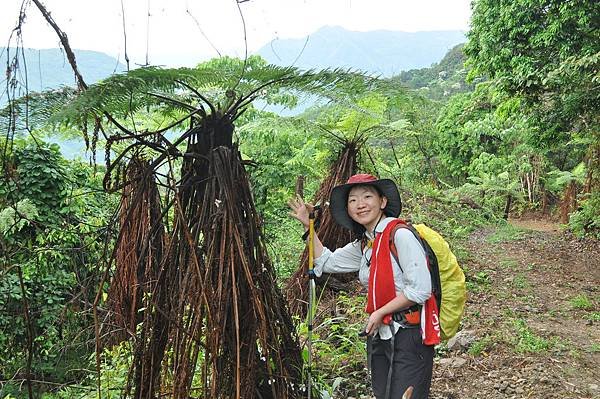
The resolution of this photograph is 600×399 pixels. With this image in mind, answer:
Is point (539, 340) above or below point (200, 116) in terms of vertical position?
below

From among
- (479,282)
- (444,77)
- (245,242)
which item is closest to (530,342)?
(479,282)

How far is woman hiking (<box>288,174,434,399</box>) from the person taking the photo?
2254 mm

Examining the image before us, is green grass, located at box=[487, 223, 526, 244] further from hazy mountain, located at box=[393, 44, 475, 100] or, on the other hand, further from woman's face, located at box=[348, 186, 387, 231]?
hazy mountain, located at box=[393, 44, 475, 100]

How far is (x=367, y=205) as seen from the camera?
8.19 feet

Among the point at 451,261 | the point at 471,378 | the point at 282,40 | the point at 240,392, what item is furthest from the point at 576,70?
the point at 240,392

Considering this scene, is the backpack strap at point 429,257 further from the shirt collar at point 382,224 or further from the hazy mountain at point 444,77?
the hazy mountain at point 444,77

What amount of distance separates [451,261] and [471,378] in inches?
73.1

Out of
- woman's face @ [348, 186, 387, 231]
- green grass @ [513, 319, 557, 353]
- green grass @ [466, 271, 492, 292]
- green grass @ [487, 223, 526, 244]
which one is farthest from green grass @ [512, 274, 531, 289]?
woman's face @ [348, 186, 387, 231]

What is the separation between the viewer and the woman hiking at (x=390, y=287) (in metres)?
2.25

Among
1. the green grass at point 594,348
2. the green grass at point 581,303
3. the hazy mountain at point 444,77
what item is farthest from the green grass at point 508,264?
the hazy mountain at point 444,77

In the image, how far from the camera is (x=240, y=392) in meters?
2.26

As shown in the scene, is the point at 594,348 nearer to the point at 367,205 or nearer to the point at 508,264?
the point at 367,205

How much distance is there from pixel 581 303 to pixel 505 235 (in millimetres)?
5919

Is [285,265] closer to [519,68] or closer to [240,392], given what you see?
[240,392]
